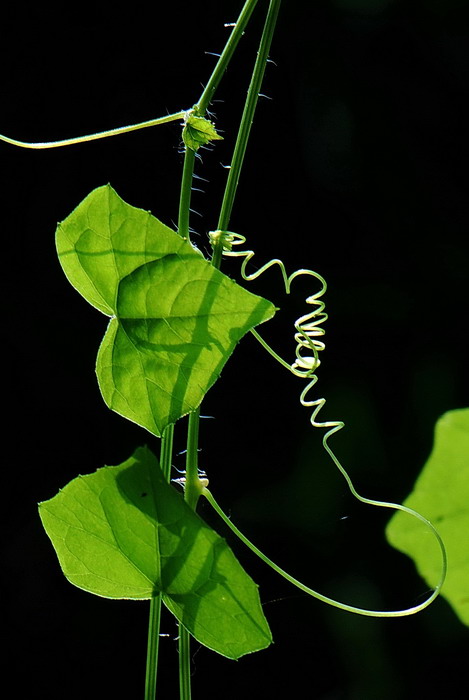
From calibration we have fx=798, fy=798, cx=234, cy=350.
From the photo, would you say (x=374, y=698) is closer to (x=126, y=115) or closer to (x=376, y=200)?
(x=376, y=200)

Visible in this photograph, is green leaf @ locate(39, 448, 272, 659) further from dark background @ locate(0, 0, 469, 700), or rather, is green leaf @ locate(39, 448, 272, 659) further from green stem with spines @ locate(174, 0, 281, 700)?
dark background @ locate(0, 0, 469, 700)

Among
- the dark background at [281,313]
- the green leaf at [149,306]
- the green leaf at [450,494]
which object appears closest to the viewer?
the green leaf at [149,306]

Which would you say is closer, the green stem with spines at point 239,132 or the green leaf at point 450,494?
the green stem with spines at point 239,132

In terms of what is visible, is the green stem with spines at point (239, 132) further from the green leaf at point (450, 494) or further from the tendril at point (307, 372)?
the green leaf at point (450, 494)

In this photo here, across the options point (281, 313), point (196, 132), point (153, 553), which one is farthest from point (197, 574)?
point (281, 313)

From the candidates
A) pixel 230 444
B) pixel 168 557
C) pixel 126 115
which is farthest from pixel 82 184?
pixel 168 557

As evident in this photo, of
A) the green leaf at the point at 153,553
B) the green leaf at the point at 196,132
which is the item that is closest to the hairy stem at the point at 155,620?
the green leaf at the point at 153,553

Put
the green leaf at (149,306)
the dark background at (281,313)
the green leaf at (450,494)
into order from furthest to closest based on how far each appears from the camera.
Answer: the dark background at (281,313) → the green leaf at (450,494) → the green leaf at (149,306)
